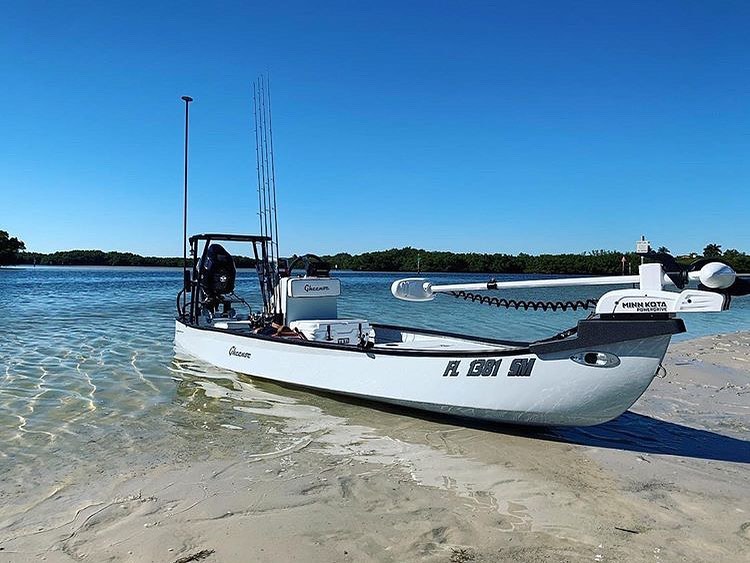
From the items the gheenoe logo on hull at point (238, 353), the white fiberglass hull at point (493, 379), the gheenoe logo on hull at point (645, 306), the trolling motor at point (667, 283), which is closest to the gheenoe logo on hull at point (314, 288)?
the gheenoe logo on hull at point (238, 353)

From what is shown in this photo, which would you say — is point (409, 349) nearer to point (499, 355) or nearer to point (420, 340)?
point (499, 355)

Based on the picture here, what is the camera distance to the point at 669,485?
505 centimetres

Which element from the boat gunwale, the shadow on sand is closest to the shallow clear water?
Result: the boat gunwale

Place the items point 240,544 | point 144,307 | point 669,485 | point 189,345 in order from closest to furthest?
point 240,544 → point 669,485 → point 189,345 → point 144,307

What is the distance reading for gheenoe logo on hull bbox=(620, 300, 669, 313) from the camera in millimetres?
5242

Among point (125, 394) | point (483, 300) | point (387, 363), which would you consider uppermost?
point (483, 300)

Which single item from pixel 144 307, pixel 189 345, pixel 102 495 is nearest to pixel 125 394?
pixel 189 345

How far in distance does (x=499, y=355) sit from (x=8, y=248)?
411ft

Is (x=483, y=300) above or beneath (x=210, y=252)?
beneath

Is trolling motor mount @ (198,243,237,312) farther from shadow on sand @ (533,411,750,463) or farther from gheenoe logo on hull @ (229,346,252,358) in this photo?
shadow on sand @ (533,411,750,463)

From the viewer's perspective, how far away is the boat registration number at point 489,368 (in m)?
5.91

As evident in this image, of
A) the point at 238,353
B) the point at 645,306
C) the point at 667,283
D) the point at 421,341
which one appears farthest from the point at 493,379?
the point at 238,353

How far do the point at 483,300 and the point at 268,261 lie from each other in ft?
16.6

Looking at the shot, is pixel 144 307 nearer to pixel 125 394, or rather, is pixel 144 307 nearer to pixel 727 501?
pixel 125 394
